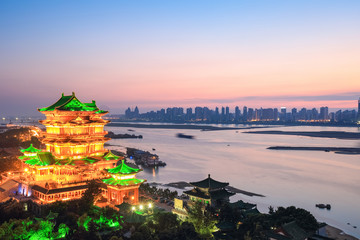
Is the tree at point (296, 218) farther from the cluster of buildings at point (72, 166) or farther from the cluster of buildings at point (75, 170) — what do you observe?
the cluster of buildings at point (72, 166)

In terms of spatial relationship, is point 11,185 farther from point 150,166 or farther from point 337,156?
point 337,156

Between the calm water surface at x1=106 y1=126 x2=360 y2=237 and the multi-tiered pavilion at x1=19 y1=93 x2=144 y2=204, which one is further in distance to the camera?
the calm water surface at x1=106 y1=126 x2=360 y2=237

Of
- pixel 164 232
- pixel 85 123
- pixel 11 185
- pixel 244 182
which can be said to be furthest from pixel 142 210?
pixel 244 182

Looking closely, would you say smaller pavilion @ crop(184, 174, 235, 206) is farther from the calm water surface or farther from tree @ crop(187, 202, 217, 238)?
the calm water surface

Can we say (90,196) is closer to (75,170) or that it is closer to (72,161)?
(75,170)

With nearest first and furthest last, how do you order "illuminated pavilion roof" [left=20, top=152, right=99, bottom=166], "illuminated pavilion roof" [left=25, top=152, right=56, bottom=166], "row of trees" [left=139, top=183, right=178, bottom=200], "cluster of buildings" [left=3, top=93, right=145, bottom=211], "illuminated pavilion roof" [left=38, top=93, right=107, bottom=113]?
"cluster of buildings" [left=3, top=93, right=145, bottom=211] → "illuminated pavilion roof" [left=25, top=152, right=56, bottom=166] → "illuminated pavilion roof" [left=20, top=152, right=99, bottom=166] → "illuminated pavilion roof" [left=38, top=93, right=107, bottom=113] → "row of trees" [left=139, top=183, right=178, bottom=200]

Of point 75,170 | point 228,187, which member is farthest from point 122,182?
point 228,187

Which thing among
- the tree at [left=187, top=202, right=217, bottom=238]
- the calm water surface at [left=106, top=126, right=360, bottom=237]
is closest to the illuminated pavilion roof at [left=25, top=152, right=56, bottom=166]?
the tree at [left=187, top=202, right=217, bottom=238]
